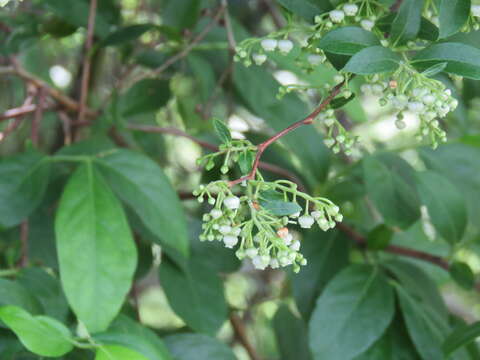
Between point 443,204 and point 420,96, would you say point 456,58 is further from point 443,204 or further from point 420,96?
point 443,204

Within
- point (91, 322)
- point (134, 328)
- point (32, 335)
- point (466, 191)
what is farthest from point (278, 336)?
point (32, 335)

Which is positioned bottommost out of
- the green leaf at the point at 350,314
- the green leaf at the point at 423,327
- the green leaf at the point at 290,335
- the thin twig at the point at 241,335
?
the thin twig at the point at 241,335

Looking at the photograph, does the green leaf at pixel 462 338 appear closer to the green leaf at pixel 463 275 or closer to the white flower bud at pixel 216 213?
the green leaf at pixel 463 275

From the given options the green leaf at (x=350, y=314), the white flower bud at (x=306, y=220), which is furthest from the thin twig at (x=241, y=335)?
the white flower bud at (x=306, y=220)

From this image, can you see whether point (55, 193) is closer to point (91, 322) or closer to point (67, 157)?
point (67, 157)

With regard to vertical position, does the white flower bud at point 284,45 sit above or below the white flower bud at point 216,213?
above

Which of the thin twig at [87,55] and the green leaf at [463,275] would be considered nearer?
the green leaf at [463,275]
